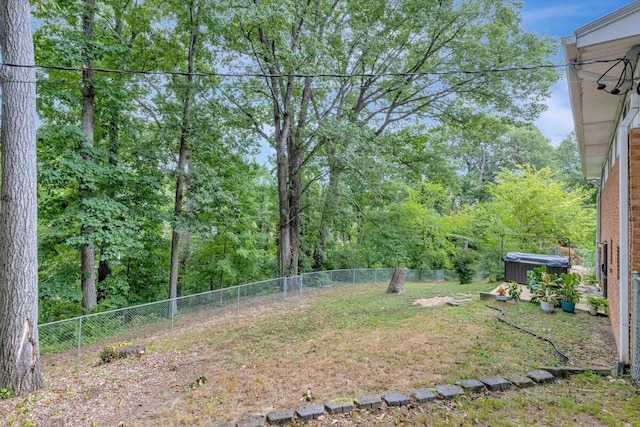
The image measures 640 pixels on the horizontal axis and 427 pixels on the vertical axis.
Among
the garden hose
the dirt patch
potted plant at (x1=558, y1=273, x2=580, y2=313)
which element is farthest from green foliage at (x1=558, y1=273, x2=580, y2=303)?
the dirt patch

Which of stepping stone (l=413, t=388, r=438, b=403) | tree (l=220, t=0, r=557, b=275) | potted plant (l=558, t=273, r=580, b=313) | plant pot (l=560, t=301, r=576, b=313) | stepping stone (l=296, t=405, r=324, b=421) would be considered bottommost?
stepping stone (l=296, t=405, r=324, b=421)

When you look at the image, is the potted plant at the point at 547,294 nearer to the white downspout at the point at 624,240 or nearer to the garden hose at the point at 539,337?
the garden hose at the point at 539,337

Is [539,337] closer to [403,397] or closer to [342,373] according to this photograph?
[403,397]

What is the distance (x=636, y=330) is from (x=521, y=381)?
4.76 ft

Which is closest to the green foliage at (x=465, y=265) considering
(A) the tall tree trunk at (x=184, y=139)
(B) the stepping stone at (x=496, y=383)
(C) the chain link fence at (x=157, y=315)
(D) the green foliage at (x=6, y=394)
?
(C) the chain link fence at (x=157, y=315)

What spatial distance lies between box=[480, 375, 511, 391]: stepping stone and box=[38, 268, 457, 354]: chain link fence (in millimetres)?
6616

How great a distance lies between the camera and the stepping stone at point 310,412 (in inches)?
137

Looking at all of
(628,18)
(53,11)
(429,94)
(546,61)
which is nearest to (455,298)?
(628,18)

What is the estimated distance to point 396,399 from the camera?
12.1 feet

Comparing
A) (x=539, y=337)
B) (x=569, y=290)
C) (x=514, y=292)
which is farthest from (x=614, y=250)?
(x=514, y=292)

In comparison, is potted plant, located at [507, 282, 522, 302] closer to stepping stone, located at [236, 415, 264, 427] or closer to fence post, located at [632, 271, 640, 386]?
fence post, located at [632, 271, 640, 386]

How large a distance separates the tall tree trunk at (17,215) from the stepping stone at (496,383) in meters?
6.26

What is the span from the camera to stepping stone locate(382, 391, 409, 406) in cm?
366

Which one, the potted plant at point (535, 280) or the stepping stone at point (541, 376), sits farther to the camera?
the potted plant at point (535, 280)
